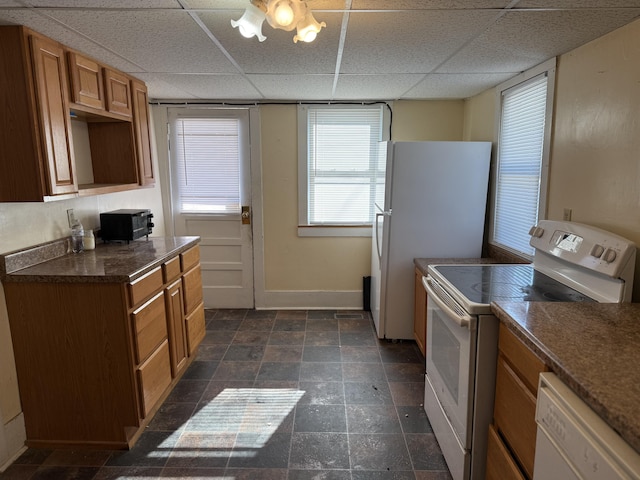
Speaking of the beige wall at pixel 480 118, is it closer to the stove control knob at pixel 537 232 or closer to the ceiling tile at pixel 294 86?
the stove control knob at pixel 537 232

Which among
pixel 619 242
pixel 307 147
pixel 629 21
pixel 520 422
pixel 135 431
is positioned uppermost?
pixel 629 21

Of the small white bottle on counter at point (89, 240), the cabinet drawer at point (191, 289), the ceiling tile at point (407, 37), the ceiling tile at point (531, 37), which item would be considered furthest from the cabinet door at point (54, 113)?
the ceiling tile at point (531, 37)

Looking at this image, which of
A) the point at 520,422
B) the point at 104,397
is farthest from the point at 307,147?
the point at 520,422

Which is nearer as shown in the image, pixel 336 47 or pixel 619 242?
pixel 619 242

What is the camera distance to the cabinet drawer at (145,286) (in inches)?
81.7

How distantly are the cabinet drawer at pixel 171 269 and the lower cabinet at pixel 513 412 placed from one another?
6.27 ft

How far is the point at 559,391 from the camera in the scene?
3.64 ft

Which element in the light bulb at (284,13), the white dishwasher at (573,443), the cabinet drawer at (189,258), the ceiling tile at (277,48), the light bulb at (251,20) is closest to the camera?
the white dishwasher at (573,443)

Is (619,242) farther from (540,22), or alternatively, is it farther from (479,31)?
(479,31)

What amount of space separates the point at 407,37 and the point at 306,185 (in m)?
2.17

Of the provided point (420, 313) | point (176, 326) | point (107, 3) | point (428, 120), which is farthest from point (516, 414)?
point (428, 120)

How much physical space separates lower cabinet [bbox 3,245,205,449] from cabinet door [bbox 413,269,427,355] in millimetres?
1894

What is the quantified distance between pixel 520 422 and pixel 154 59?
2.60m

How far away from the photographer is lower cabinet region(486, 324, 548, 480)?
4.32 ft
